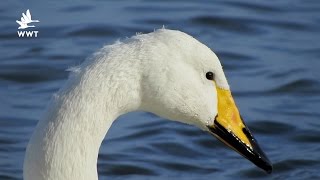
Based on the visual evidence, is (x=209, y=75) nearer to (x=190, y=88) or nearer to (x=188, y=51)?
(x=190, y=88)

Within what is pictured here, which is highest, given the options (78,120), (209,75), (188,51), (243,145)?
(188,51)

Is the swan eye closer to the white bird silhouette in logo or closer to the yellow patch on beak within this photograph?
the yellow patch on beak

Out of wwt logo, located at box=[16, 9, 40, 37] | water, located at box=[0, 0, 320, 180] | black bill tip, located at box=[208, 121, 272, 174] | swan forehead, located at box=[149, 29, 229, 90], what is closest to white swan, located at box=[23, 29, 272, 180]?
swan forehead, located at box=[149, 29, 229, 90]

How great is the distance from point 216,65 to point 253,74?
648cm

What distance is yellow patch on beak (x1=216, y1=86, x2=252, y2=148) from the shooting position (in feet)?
24.3

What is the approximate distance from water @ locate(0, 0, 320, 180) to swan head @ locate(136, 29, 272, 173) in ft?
11.6

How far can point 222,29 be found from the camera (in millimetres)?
15117

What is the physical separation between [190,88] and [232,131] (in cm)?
58

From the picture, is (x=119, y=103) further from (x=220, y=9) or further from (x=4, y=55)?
(x=220, y=9)

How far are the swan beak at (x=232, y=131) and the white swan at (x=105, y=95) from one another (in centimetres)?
40

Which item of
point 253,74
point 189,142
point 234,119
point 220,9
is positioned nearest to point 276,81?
point 253,74

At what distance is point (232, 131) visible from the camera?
24.8 ft

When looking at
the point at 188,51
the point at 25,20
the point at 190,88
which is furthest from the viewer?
the point at 25,20

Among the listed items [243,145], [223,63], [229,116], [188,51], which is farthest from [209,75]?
[223,63]
